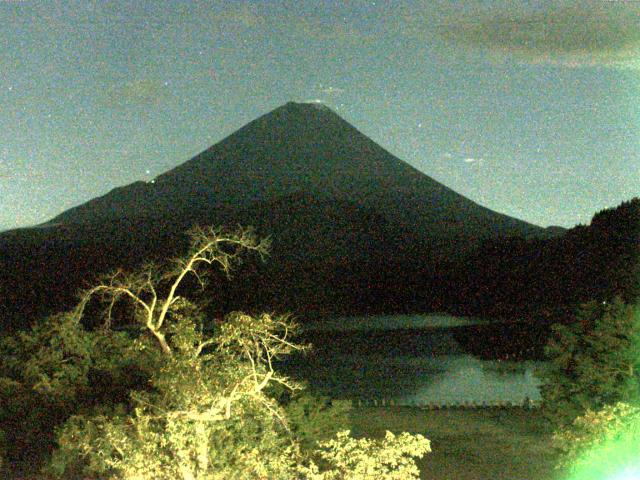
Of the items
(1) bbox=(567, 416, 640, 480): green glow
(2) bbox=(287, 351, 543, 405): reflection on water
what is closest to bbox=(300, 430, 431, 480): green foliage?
(1) bbox=(567, 416, 640, 480): green glow

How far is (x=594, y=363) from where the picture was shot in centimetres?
1252

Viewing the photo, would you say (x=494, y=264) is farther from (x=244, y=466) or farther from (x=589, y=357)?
(x=244, y=466)

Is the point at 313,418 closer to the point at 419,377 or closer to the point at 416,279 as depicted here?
the point at 419,377

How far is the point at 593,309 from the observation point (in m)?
13.1

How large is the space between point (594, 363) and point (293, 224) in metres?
61.4

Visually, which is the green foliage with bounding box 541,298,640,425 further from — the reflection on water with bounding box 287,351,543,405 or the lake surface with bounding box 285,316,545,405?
the reflection on water with bounding box 287,351,543,405

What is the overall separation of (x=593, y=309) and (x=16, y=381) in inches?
333

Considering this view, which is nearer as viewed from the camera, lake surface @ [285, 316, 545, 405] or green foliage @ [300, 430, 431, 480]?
green foliage @ [300, 430, 431, 480]

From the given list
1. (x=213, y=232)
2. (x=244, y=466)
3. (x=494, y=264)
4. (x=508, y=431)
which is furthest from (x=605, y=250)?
(x=244, y=466)

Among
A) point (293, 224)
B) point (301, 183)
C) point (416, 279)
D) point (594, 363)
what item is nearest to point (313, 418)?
point (594, 363)

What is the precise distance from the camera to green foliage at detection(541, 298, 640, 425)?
40.1 feet

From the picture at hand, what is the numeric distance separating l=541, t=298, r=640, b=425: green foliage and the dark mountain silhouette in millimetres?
28973

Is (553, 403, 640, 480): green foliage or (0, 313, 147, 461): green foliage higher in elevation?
(0, 313, 147, 461): green foliage

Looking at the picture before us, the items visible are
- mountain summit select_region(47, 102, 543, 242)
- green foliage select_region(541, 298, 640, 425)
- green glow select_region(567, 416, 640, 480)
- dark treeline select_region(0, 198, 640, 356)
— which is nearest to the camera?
green glow select_region(567, 416, 640, 480)
